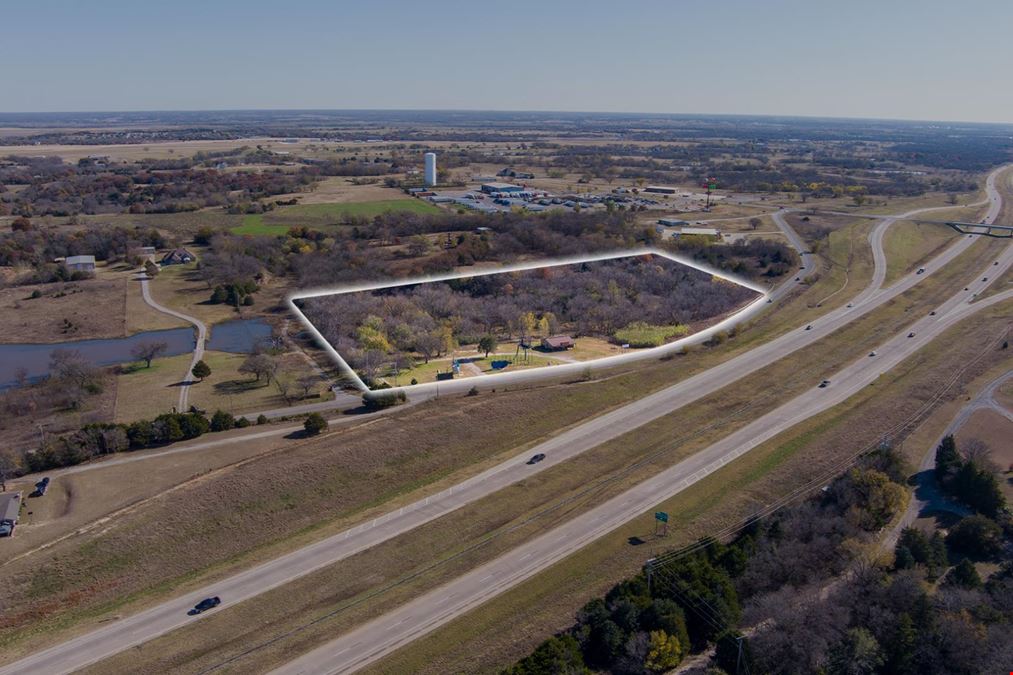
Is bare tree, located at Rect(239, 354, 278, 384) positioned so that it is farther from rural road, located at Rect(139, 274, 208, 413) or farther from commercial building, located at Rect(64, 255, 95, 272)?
commercial building, located at Rect(64, 255, 95, 272)

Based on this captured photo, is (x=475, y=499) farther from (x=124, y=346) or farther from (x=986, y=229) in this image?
(x=986, y=229)

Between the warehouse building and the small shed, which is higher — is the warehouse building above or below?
below

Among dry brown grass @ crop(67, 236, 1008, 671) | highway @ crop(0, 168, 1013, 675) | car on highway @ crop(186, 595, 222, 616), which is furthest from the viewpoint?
car on highway @ crop(186, 595, 222, 616)

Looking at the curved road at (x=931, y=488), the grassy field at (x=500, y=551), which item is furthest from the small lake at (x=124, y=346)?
the curved road at (x=931, y=488)

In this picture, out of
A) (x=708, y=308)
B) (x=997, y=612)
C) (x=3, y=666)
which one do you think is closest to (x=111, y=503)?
(x=3, y=666)

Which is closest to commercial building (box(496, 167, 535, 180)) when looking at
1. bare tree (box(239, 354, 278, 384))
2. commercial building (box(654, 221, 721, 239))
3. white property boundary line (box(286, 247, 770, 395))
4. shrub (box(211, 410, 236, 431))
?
commercial building (box(654, 221, 721, 239))

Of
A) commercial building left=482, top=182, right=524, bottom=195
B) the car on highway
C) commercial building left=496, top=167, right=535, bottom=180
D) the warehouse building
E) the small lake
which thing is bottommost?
the car on highway

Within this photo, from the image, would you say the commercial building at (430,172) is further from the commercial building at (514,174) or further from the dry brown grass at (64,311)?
the dry brown grass at (64,311)
